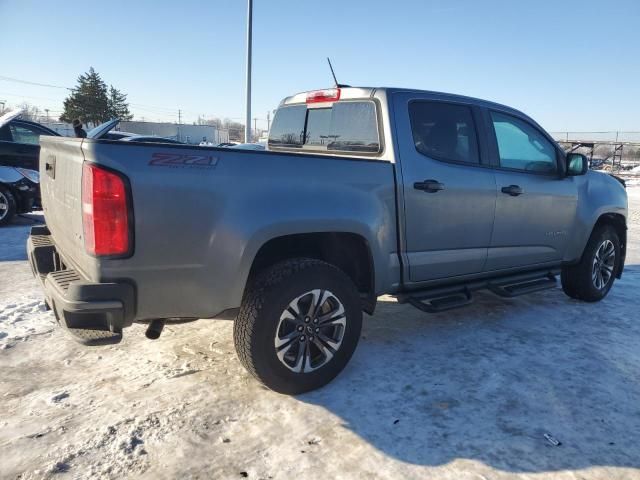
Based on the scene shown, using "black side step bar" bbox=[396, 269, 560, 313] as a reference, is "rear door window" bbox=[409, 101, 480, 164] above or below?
above

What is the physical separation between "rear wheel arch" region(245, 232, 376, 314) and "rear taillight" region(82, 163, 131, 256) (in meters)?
0.83

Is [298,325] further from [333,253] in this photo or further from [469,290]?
[469,290]

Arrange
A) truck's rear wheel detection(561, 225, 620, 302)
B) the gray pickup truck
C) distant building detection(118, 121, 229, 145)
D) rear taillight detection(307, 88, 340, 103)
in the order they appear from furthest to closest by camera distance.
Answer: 1. distant building detection(118, 121, 229, 145)
2. truck's rear wheel detection(561, 225, 620, 302)
3. rear taillight detection(307, 88, 340, 103)
4. the gray pickup truck

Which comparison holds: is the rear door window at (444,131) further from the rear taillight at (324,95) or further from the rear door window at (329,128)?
the rear taillight at (324,95)

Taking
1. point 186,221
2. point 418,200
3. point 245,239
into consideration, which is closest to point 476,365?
point 418,200

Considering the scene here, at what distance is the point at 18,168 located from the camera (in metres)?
8.77

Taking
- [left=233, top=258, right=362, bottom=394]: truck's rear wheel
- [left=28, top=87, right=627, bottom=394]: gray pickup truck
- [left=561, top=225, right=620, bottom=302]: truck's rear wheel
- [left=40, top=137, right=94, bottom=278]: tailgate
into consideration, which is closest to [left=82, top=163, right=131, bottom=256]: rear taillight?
[left=28, top=87, right=627, bottom=394]: gray pickup truck

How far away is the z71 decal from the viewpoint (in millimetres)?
2434

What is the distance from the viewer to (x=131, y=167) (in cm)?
237

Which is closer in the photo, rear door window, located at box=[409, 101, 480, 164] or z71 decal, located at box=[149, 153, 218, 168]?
z71 decal, located at box=[149, 153, 218, 168]

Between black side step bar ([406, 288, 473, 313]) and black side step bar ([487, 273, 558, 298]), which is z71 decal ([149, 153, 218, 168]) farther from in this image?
black side step bar ([487, 273, 558, 298])

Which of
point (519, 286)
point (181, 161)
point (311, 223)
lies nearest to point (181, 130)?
point (519, 286)

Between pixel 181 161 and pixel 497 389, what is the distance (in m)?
2.41

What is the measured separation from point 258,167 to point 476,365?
2.15 meters
